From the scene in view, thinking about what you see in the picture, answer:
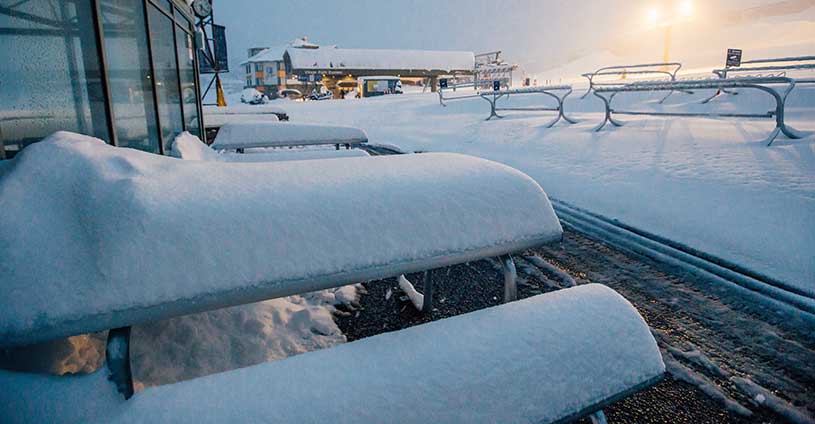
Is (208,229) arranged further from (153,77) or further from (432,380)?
(153,77)

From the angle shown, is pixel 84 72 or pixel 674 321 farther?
pixel 674 321

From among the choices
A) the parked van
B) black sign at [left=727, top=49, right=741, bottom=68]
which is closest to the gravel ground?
black sign at [left=727, top=49, right=741, bottom=68]

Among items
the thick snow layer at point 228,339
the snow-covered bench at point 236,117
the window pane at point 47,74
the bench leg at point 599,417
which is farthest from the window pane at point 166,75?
the bench leg at point 599,417

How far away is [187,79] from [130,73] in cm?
243

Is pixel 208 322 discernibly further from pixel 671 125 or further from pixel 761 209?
pixel 671 125

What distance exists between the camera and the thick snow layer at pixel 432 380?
2.37 ft

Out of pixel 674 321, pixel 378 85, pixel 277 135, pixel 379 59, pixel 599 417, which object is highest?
pixel 379 59

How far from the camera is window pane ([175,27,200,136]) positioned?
437 centimetres

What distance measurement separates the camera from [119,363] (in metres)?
0.76

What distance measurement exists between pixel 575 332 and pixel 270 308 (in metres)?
1.74

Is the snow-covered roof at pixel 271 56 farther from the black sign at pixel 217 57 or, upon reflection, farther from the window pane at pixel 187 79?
the window pane at pixel 187 79

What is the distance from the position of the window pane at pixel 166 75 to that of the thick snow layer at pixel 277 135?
400 mm

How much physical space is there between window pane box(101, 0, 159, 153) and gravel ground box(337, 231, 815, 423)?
5.51 feet

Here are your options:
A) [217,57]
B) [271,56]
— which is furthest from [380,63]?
[217,57]
